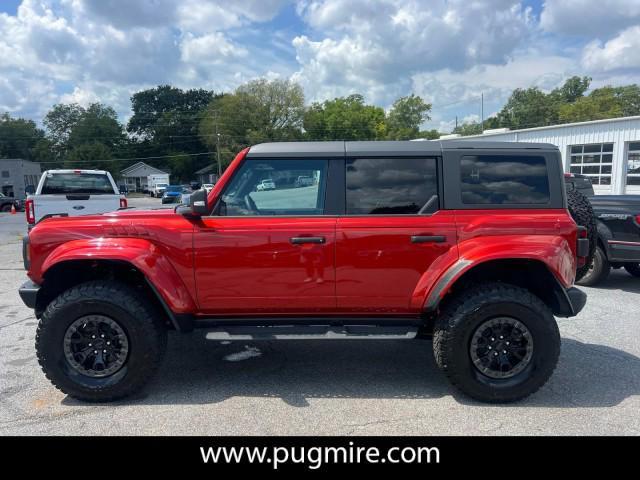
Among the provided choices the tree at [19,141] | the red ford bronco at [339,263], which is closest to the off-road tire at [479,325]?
the red ford bronco at [339,263]

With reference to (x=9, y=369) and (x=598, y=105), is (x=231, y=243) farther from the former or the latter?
(x=598, y=105)

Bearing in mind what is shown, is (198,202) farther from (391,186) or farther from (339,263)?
(391,186)

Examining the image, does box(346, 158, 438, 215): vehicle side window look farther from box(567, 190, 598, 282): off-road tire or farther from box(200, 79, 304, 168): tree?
box(200, 79, 304, 168): tree

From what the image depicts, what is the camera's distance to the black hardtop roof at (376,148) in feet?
12.5

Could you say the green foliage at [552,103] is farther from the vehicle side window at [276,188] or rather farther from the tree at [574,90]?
the vehicle side window at [276,188]

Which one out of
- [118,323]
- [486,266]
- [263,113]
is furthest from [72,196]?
[263,113]

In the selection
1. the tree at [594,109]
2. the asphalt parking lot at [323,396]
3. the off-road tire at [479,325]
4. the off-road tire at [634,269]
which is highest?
the tree at [594,109]

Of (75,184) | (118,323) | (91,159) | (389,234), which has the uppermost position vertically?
(91,159)

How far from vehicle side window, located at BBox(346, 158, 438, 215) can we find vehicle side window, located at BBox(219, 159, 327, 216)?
251 mm

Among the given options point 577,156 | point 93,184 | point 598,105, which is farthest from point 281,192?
point 598,105

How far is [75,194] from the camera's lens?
9414mm

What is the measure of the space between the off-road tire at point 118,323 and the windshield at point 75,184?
670 centimetres

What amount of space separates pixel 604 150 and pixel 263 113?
51094 millimetres

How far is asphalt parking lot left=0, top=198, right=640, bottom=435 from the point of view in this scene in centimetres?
335
